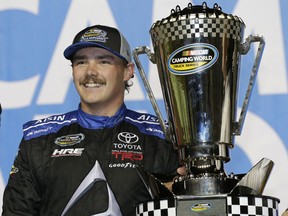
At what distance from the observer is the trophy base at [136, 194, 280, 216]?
6.95 feet

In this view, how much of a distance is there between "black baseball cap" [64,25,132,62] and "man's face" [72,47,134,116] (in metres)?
0.03

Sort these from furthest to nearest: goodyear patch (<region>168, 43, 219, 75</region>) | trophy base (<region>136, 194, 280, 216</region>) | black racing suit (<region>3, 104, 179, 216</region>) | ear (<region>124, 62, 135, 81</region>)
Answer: ear (<region>124, 62, 135, 81</region>) < black racing suit (<region>3, 104, 179, 216</region>) < goodyear patch (<region>168, 43, 219, 75</region>) < trophy base (<region>136, 194, 280, 216</region>)

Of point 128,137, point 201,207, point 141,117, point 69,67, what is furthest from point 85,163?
point 201,207

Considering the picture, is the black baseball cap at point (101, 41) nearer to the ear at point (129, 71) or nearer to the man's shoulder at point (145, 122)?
the ear at point (129, 71)

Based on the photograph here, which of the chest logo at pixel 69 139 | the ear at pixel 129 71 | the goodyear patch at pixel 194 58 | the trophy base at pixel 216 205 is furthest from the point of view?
the ear at pixel 129 71

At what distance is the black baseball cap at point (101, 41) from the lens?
2.81 metres

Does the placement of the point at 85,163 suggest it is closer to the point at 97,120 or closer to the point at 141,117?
the point at 97,120

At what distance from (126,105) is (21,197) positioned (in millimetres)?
560

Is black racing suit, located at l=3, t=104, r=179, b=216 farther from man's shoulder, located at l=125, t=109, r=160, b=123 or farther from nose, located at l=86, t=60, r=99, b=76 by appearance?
nose, located at l=86, t=60, r=99, b=76

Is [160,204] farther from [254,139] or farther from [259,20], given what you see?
[259,20]

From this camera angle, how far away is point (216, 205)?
212cm

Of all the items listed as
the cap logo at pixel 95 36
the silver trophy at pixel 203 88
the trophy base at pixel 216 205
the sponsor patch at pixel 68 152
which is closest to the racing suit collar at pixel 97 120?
the sponsor patch at pixel 68 152

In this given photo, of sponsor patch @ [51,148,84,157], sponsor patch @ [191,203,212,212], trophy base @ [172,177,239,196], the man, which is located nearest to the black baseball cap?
the man

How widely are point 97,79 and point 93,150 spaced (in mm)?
249
